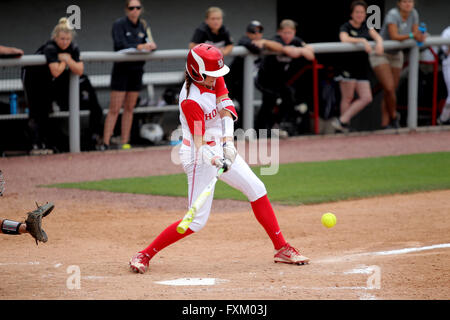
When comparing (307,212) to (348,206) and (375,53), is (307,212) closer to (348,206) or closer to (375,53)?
(348,206)

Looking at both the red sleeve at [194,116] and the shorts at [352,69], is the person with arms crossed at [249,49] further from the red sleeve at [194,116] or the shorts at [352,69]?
the red sleeve at [194,116]

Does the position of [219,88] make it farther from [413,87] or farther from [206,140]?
[413,87]

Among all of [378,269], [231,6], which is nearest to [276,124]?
[231,6]

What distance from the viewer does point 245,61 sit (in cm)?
1116

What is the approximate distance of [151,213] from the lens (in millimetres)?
7578

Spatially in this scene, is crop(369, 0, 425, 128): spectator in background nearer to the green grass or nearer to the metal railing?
the metal railing

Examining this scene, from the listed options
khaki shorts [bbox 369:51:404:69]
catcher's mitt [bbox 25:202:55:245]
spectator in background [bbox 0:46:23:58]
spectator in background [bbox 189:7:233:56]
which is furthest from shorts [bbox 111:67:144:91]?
catcher's mitt [bbox 25:202:55:245]

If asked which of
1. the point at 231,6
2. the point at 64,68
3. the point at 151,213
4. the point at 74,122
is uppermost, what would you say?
the point at 231,6

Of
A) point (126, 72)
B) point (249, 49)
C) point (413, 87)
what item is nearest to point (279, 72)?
point (249, 49)

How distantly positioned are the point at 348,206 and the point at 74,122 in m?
4.16

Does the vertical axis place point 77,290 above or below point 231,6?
below

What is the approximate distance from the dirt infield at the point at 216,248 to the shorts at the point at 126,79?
1201 mm

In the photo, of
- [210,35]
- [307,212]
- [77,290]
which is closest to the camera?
[77,290]

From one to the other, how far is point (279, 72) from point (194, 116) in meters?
6.29
